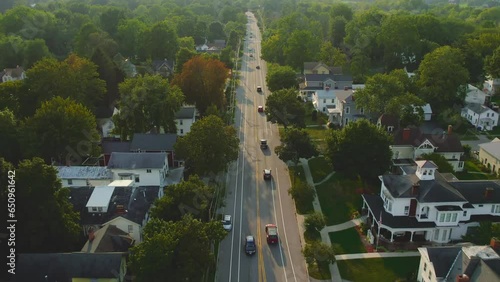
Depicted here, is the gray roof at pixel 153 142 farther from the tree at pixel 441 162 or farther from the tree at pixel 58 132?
the tree at pixel 441 162

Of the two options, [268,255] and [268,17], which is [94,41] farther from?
[268,17]

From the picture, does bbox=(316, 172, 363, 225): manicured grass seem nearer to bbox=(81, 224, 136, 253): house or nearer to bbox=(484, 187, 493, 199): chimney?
bbox=(484, 187, 493, 199): chimney

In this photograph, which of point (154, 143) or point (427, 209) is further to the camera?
point (154, 143)

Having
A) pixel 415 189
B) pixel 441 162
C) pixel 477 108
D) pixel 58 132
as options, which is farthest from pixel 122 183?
pixel 477 108

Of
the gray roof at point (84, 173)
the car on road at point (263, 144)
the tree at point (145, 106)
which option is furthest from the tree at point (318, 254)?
the tree at point (145, 106)

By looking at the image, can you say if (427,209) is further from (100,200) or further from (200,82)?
(200,82)

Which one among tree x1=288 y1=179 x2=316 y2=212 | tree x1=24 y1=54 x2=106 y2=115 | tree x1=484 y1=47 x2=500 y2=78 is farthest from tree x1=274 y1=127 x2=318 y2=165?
tree x1=484 y1=47 x2=500 y2=78
